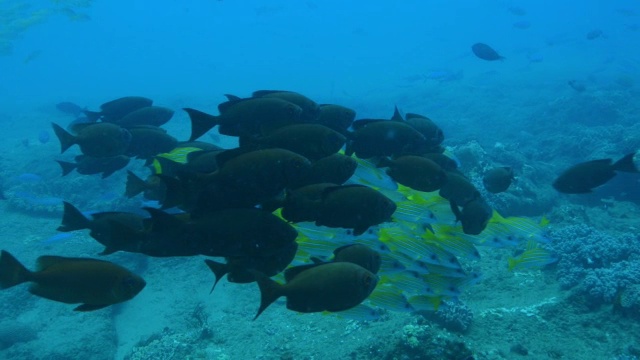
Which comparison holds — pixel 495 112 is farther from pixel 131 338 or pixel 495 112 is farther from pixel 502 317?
pixel 131 338

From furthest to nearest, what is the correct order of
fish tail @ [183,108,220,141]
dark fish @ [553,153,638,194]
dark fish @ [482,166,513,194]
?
1. dark fish @ [482,166,513,194]
2. dark fish @ [553,153,638,194]
3. fish tail @ [183,108,220,141]

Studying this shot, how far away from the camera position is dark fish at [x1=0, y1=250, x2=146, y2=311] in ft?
9.07

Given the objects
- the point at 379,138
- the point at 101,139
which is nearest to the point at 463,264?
the point at 379,138

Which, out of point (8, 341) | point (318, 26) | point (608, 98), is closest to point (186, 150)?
point (8, 341)

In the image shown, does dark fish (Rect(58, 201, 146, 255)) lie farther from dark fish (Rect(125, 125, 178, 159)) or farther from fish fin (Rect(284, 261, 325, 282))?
dark fish (Rect(125, 125, 178, 159))

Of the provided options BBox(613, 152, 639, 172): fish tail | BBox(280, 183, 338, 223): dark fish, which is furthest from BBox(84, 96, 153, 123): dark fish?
BBox(613, 152, 639, 172): fish tail

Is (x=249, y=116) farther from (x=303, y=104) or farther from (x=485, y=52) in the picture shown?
(x=485, y=52)

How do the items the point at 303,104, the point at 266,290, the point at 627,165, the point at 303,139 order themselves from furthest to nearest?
the point at 627,165
the point at 303,104
the point at 303,139
the point at 266,290

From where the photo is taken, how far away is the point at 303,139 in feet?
11.5

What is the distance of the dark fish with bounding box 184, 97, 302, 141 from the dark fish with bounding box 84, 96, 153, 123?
11.6ft

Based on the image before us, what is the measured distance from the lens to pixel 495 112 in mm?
29141

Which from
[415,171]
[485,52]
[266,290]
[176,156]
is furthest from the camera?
[485,52]

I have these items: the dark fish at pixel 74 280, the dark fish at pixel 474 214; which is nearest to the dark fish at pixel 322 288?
the dark fish at pixel 74 280

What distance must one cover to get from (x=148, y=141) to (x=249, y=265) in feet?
10.9
